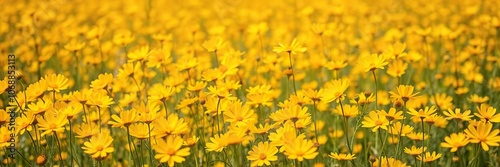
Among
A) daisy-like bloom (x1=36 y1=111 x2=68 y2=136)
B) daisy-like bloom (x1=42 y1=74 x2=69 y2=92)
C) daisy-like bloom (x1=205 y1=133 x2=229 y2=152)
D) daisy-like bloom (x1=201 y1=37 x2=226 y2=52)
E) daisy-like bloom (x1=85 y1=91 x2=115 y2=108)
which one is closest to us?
daisy-like bloom (x1=205 y1=133 x2=229 y2=152)

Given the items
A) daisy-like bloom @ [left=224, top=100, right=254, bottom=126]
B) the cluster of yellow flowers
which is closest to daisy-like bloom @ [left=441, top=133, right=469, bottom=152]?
the cluster of yellow flowers

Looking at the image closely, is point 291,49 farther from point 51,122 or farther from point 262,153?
point 51,122

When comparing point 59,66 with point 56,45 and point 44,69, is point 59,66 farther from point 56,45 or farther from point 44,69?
point 44,69

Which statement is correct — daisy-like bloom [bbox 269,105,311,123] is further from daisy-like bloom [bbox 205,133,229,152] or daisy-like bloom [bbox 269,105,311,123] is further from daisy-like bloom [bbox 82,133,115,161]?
daisy-like bloom [bbox 82,133,115,161]

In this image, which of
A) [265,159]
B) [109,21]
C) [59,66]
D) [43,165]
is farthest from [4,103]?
[109,21]

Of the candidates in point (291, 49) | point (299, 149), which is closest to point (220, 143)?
point (299, 149)

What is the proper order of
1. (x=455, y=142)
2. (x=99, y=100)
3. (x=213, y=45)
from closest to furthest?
(x=455, y=142) < (x=99, y=100) < (x=213, y=45)

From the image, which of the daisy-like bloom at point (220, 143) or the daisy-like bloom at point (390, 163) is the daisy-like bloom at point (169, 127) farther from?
the daisy-like bloom at point (390, 163)

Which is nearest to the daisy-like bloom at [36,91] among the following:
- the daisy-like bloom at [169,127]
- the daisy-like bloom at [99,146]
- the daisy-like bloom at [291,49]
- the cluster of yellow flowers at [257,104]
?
the cluster of yellow flowers at [257,104]
